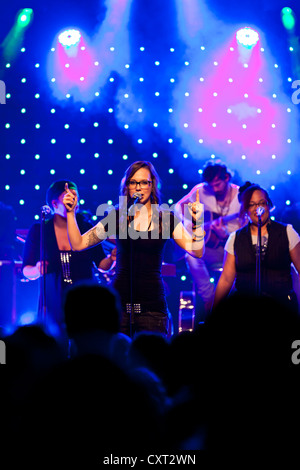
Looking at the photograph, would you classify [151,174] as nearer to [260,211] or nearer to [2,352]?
[260,211]

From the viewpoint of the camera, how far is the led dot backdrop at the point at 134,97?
339 inches

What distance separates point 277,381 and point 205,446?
241 mm

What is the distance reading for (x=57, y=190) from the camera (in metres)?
5.02

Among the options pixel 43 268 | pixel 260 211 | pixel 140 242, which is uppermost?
pixel 260 211

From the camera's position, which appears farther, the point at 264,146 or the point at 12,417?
the point at 264,146

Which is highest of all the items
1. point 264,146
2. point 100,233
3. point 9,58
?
point 9,58

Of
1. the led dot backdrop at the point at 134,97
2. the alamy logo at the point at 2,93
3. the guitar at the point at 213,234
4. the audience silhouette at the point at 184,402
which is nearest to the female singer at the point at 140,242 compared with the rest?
the audience silhouette at the point at 184,402

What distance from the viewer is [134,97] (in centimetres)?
858

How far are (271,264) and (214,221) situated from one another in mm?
2877

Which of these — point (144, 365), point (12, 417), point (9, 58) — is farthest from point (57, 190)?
point (9, 58)

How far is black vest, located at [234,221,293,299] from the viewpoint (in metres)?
4.41

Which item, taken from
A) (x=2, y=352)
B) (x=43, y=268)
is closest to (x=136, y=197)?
(x=43, y=268)

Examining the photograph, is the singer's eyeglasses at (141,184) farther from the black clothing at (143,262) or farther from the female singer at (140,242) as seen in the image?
the black clothing at (143,262)
